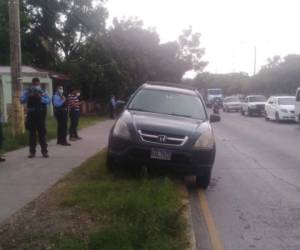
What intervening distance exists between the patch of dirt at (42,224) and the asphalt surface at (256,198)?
1402 millimetres

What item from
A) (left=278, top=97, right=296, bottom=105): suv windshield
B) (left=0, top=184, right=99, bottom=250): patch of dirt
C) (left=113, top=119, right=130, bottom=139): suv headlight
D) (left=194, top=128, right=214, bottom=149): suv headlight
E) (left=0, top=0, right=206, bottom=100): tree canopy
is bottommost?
(left=0, top=184, right=99, bottom=250): patch of dirt

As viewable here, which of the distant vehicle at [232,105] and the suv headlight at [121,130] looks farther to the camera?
the distant vehicle at [232,105]

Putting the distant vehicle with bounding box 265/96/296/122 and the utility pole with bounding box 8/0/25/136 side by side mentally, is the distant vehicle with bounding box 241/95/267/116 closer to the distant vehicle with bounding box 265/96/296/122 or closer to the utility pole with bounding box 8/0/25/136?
the distant vehicle with bounding box 265/96/296/122

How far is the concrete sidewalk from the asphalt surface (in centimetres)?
257

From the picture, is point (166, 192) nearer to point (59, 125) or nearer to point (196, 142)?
point (196, 142)

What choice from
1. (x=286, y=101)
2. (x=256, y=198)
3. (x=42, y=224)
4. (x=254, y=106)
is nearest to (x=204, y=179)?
(x=256, y=198)

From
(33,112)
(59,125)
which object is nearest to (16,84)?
(59,125)

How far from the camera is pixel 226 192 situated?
873cm

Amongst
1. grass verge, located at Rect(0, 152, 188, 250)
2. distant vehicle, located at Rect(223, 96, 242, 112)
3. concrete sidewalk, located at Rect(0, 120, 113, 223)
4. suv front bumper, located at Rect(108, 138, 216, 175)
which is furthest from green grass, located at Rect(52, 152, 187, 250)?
distant vehicle, located at Rect(223, 96, 242, 112)

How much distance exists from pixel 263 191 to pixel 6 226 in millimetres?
4708

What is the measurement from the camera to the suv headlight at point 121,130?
8.48m

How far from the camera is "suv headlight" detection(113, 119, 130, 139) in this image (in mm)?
8477

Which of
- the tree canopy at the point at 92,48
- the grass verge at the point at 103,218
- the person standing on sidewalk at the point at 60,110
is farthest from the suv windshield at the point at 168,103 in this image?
the tree canopy at the point at 92,48

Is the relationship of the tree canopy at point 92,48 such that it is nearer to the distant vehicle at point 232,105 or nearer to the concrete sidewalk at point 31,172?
the distant vehicle at point 232,105
